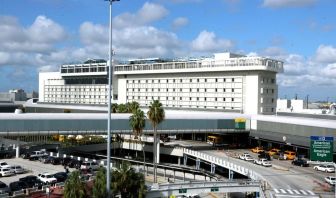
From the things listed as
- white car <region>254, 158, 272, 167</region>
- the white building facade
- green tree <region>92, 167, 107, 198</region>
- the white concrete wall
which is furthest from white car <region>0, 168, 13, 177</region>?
the white concrete wall

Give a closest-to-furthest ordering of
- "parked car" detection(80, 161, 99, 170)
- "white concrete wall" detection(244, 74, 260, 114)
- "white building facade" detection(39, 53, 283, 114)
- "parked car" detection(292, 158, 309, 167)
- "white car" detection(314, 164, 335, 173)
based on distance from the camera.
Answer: "parked car" detection(80, 161, 99, 170) → "white car" detection(314, 164, 335, 173) → "parked car" detection(292, 158, 309, 167) → "white concrete wall" detection(244, 74, 260, 114) → "white building facade" detection(39, 53, 283, 114)

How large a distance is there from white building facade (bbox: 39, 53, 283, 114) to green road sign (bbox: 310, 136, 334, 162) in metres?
59.5

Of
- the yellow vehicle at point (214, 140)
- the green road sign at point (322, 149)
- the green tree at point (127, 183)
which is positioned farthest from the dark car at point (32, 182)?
the yellow vehicle at point (214, 140)

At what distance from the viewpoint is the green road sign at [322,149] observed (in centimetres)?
4638

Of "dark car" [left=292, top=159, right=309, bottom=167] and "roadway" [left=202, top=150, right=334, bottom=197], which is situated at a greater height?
"dark car" [left=292, top=159, right=309, bottom=167]

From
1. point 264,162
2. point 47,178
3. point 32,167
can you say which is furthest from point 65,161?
point 264,162

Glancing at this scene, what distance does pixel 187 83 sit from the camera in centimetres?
12762

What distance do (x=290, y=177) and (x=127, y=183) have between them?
29.8m

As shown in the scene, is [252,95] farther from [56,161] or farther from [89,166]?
[56,161]

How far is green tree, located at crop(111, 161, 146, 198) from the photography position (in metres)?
38.1

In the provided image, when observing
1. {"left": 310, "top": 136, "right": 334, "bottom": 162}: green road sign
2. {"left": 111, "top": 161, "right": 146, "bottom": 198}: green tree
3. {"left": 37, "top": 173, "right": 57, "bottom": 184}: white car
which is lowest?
Answer: {"left": 37, "top": 173, "right": 57, "bottom": 184}: white car

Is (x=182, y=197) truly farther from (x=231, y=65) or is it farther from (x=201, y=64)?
(x=201, y=64)

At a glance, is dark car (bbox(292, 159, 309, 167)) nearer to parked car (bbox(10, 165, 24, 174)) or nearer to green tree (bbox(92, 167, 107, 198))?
green tree (bbox(92, 167, 107, 198))

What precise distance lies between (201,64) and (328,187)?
73.2 metres
